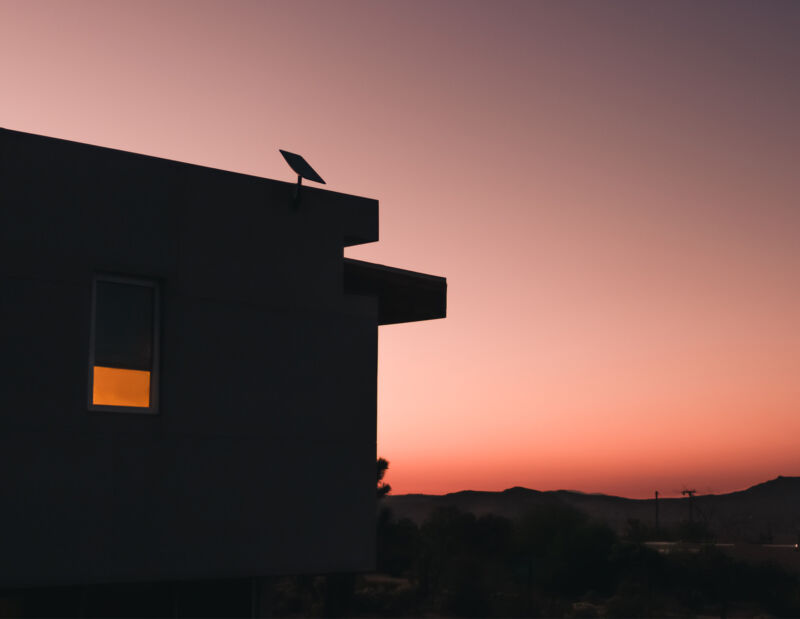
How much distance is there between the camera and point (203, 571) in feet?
37.6

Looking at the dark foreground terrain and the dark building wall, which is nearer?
the dark building wall

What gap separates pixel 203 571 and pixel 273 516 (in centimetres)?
110

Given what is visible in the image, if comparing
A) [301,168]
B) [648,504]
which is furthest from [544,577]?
[648,504]

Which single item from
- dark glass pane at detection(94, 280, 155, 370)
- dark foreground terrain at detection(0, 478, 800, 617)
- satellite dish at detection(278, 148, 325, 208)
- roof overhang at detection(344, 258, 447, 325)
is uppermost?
satellite dish at detection(278, 148, 325, 208)

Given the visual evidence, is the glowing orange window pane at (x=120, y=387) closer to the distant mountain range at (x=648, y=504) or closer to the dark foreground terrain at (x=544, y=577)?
the dark foreground terrain at (x=544, y=577)

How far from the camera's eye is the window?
11.0 m

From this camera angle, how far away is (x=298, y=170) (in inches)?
503

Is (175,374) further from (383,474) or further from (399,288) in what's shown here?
(383,474)

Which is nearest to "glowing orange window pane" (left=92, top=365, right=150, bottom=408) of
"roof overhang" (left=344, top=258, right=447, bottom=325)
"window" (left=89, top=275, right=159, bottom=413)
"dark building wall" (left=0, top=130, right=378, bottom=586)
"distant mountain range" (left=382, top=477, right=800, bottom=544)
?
"window" (left=89, top=275, right=159, bottom=413)

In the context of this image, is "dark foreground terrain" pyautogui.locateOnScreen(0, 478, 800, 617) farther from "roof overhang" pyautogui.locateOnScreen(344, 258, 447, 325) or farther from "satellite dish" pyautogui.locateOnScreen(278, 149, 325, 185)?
"satellite dish" pyautogui.locateOnScreen(278, 149, 325, 185)

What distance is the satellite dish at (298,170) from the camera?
41.9 feet

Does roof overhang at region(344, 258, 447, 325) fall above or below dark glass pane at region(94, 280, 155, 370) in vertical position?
above

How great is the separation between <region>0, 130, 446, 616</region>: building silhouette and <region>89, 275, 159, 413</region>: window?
0.02 metres

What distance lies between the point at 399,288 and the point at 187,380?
4.80m
